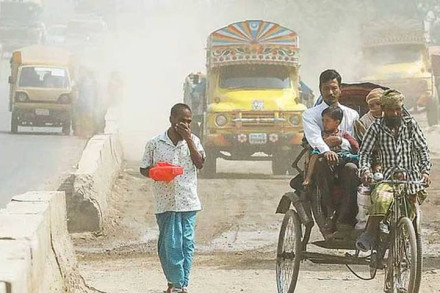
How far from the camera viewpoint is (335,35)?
55.5m

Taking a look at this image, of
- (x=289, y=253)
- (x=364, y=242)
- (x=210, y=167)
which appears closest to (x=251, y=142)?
(x=210, y=167)

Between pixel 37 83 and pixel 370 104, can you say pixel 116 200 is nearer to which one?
pixel 370 104

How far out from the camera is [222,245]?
14305mm

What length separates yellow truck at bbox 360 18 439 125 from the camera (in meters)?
35.0

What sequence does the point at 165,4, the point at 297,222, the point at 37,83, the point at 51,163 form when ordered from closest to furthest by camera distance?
1. the point at 297,222
2. the point at 51,163
3. the point at 37,83
4. the point at 165,4

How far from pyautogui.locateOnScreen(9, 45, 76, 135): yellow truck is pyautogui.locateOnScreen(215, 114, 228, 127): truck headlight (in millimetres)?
11873

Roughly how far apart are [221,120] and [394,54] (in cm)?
1628

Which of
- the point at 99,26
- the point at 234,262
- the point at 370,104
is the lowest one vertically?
the point at 234,262

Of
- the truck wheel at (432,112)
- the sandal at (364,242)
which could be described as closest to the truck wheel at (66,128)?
the truck wheel at (432,112)

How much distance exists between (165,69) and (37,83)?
2549cm

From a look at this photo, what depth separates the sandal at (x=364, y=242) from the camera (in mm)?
8711

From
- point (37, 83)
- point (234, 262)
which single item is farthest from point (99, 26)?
point (234, 262)

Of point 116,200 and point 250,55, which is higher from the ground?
point 250,55

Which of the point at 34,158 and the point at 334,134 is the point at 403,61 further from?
the point at 334,134
